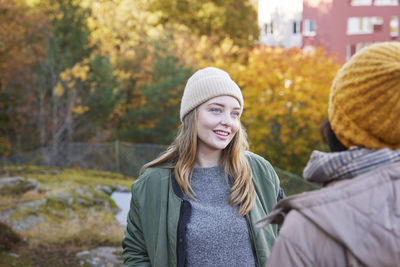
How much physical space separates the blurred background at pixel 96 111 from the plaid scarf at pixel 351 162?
17.4ft

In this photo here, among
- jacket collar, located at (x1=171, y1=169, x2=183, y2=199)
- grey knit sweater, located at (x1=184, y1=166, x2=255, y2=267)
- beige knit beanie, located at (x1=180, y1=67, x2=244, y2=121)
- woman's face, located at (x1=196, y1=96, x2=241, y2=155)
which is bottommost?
grey knit sweater, located at (x1=184, y1=166, x2=255, y2=267)

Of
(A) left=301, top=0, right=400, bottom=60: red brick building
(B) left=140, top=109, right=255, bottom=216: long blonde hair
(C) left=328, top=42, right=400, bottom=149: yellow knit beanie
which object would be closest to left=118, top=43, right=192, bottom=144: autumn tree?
(A) left=301, top=0, right=400, bottom=60: red brick building

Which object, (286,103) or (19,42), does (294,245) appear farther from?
(19,42)

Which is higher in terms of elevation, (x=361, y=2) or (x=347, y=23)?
(x=361, y=2)

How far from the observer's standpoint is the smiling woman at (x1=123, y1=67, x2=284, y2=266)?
2521 millimetres

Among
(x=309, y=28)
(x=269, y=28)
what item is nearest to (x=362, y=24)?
(x=309, y=28)

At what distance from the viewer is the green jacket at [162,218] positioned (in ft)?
8.30

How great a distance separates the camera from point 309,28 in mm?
29078

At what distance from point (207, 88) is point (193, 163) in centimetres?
46

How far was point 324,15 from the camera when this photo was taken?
28734mm

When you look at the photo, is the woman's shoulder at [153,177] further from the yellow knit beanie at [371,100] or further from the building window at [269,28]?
the building window at [269,28]

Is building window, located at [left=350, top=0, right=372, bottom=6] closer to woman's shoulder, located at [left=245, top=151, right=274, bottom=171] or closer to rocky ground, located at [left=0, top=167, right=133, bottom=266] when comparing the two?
rocky ground, located at [left=0, top=167, right=133, bottom=266]

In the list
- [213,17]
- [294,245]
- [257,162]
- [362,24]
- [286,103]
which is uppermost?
[213,17]

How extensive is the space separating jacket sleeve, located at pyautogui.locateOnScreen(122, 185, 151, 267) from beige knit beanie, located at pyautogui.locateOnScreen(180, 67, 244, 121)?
0.65m
